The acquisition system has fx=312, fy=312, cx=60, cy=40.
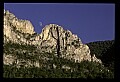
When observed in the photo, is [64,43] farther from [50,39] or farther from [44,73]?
[44,73]

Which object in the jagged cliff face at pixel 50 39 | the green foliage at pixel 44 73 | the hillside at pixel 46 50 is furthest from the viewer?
the jagged cliff face at pixel 50 39

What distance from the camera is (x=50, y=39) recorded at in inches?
2667

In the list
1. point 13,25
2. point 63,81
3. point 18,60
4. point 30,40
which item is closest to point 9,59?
point 18,60

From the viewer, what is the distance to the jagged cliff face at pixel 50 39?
57.8 metres

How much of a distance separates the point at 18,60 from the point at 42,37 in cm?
2285

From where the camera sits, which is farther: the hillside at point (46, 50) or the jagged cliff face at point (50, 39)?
the jagged cliff face at point (50, 39)

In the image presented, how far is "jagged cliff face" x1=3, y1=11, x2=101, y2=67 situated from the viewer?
57816 mm

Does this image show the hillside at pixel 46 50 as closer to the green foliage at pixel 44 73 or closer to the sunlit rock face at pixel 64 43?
the sunlit rock face at pixel 64 43

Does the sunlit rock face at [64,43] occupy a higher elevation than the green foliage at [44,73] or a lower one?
higher

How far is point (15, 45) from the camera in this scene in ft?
164

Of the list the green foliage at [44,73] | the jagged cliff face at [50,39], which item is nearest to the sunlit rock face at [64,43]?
the jagged cliff face at [50,39]

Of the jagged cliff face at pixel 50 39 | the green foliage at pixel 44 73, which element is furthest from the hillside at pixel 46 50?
the green foliage at pixel 44 73

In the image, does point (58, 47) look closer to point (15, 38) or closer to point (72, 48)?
point (72, 48)

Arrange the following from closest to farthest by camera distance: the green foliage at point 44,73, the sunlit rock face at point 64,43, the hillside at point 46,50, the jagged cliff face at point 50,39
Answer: the green foliage at point 44,73
the hillside at point 46,50
the jagged cliff face at point 50,39
the sunlit rock face at point 64,43
